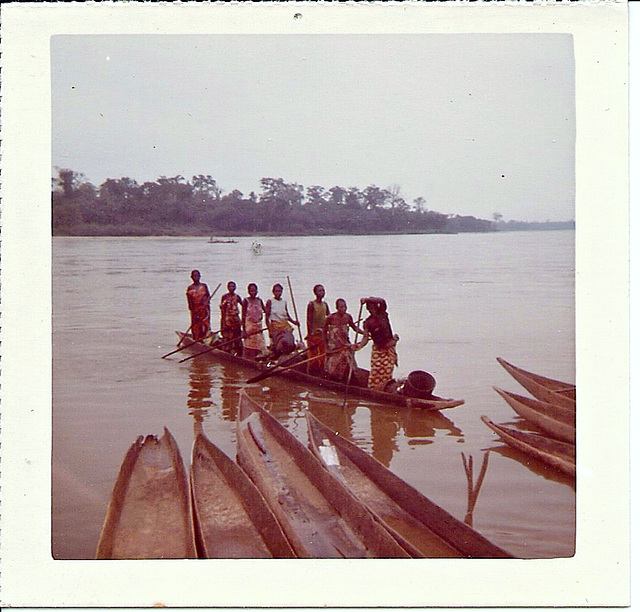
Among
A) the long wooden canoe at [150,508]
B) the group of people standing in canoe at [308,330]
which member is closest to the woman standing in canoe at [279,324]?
the group of people standing in canoe at [308,330]

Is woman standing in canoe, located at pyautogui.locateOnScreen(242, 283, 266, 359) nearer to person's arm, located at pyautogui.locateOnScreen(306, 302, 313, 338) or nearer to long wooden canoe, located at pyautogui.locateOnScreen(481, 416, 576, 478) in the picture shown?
person's arm, located at pyautogui.locateOnScreen(306, 302, 313, 338)

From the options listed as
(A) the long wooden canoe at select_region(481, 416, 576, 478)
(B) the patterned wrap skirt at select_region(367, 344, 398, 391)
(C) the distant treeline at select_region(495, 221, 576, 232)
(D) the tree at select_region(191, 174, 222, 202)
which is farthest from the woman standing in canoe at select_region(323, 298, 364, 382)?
(C) the distant treeline at select_region(495, 221, 576, 232)

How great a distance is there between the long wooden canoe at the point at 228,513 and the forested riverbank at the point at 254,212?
1106mm

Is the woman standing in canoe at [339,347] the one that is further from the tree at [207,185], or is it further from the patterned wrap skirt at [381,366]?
the tree at [207,185]

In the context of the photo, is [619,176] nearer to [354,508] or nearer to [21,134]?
[354,508]

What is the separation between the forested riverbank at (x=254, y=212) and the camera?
3.11 m

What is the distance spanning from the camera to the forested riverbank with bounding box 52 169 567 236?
3.11 metres

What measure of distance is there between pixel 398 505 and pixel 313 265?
4.11ft

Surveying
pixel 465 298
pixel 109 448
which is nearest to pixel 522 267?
pixel 465 298

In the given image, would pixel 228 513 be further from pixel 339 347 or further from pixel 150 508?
pixel 339 347

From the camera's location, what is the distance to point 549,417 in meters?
3.00

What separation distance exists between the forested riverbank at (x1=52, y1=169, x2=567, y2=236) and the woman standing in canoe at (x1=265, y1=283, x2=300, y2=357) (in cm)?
35

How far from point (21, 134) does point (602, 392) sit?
3110 millimetres

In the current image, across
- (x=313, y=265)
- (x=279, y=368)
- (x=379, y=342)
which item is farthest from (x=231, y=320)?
(x=379, y=342)
